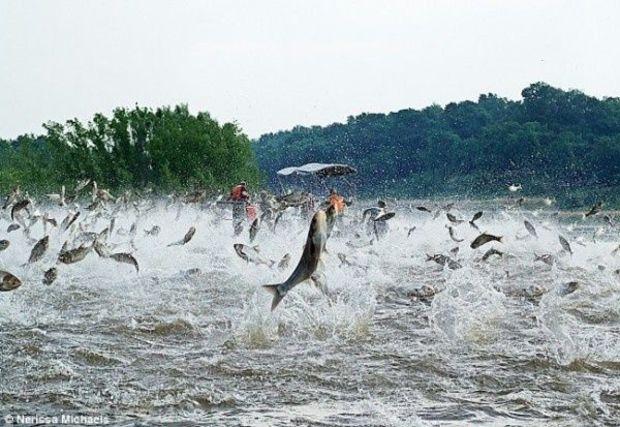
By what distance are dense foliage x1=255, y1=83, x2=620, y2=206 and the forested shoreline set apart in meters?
0.12

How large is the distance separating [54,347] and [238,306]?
3.26 meters

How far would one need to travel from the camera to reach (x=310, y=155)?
93750 millimetres

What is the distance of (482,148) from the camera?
73375 mm

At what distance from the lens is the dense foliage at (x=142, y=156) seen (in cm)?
Result: 5375

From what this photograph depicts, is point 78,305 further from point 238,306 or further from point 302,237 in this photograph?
point 302,237

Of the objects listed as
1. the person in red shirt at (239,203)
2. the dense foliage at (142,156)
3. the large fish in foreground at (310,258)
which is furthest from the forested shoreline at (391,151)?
the large fish in foreground at (310,258)

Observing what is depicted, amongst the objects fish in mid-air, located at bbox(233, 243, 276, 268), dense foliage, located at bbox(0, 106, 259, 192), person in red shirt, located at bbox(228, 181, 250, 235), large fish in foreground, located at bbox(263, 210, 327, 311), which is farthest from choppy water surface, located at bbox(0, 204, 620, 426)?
dense foliage, located at bbox(0, 106, 259, 192)

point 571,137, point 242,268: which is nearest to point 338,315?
point 242,268

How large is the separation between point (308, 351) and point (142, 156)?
163ft

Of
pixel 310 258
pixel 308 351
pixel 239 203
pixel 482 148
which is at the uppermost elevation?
pixel 482 148

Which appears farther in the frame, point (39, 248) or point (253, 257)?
point (253, 257)

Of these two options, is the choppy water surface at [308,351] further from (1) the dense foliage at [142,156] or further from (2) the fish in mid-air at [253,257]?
(1) the dense foliage at [142,156]

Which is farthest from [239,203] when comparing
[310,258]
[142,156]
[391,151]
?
[391,151]

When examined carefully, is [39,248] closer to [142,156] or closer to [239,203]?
[239,203]
